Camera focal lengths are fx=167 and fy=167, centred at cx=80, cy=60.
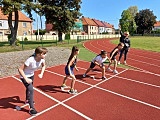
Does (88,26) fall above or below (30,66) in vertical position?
above

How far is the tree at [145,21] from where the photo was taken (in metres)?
78.6

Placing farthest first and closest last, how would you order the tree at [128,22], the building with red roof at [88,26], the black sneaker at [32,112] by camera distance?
the building with red roof at [88,26] < the tree at [128,22] < the black sneaker at [32,112]

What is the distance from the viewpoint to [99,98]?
5562mm

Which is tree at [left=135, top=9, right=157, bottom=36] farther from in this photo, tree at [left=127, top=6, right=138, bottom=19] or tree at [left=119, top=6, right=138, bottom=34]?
tree at [left=127, top=6, right=138, bottom=19]

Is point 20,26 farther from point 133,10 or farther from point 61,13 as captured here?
point 133,10

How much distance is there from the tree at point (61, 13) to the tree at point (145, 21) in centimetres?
5601

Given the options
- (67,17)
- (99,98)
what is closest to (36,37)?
(67,17)

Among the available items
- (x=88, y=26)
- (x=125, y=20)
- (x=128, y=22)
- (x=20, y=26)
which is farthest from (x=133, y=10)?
(x=20, y=26)

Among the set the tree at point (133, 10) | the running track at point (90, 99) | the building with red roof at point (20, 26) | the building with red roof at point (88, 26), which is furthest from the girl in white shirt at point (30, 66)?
the tree at point (133, 10)

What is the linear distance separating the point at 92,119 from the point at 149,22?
3303 inches

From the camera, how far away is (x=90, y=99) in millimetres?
5473

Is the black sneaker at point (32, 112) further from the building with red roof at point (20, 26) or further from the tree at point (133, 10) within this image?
the tree at point (133, 10)

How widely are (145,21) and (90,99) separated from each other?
267 ft

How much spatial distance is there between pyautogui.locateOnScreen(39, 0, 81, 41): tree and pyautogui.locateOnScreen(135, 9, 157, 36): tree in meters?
56.0
